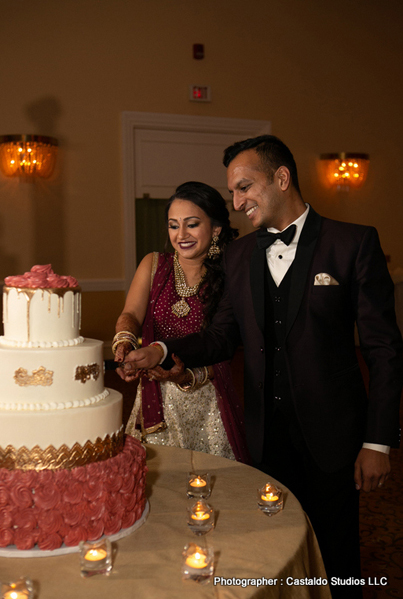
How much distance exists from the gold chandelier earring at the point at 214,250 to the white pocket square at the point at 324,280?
815 mm

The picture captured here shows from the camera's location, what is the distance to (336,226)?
1.89m

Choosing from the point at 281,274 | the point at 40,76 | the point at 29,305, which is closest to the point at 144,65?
the point at 40,76

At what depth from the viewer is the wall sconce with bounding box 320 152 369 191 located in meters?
7.62

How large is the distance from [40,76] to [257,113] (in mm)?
2744

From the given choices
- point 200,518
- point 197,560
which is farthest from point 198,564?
point 200,518

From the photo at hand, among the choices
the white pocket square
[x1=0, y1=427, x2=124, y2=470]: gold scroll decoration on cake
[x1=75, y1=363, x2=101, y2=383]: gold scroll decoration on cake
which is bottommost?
[x1=0, y1=427, x2=124, y2=470]: gold scroll decoration on cake

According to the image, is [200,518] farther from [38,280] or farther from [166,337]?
[166,337]

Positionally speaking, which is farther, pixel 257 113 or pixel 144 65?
pixel 257 113

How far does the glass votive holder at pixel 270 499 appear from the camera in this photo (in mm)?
1460

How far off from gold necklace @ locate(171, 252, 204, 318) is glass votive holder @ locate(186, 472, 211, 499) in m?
1.05

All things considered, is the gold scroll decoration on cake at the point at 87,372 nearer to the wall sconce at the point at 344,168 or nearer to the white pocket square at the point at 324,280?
the white pocket square at the point at 324,280

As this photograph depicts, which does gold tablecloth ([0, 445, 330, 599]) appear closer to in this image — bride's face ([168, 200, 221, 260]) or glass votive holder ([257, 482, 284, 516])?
glass votive holder ([257, 482, 284, 516])

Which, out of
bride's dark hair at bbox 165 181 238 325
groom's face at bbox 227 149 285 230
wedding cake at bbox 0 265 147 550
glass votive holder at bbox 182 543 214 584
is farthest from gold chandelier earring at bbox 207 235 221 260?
glass votive holder at bbox 182 543 214 584

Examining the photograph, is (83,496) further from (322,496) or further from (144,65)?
(144,65)
